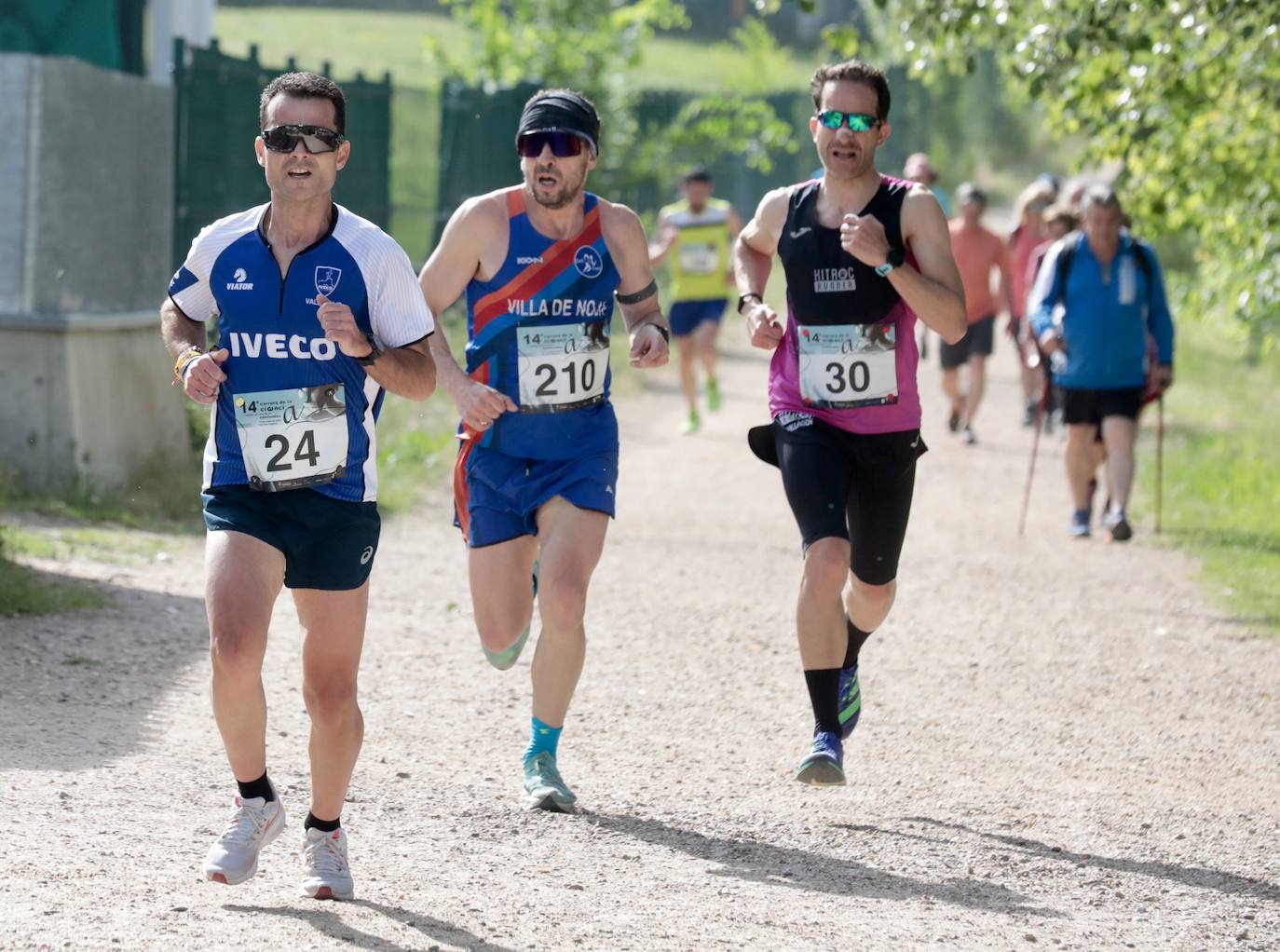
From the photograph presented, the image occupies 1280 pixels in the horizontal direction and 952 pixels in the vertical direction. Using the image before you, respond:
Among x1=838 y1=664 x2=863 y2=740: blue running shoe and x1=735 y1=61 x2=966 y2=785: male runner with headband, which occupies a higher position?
x1=735 y1=61 x2=966 y2=785: male runner with headband

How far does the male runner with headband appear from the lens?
6391 mm

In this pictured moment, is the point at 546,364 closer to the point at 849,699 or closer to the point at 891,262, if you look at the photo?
the point at 891,262

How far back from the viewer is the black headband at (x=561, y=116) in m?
6.16

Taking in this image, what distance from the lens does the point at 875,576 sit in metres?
6.73

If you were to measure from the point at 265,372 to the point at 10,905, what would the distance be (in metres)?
1.36

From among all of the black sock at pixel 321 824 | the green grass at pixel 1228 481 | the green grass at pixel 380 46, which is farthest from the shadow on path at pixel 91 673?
the green grass at pixel 380 46

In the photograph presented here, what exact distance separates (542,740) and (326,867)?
1.32 metres

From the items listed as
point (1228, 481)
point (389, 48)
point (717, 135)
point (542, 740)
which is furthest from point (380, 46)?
point (542, 740)

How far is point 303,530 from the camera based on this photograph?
16.6ft

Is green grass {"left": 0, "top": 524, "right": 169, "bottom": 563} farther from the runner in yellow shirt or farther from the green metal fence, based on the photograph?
the runner in yellow shirt

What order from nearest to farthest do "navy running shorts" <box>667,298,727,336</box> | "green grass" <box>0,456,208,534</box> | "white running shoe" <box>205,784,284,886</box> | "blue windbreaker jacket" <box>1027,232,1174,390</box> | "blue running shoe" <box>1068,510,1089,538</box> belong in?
"white running shoe" <box>205,784,284,886</box>
"green grass" <box>0,456,208,534</box>
"blue windbreaker jacket" <box>1027,232,1174,390</box>
"blue running shoe" <box>1068,510,1089,538</box>
"navy running shorts" <box>667,298,727,336</box>

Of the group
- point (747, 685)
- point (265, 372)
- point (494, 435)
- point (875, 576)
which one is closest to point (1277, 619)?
point (747, 685)

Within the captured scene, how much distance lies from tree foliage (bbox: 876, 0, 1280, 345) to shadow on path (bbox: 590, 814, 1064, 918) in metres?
4.40

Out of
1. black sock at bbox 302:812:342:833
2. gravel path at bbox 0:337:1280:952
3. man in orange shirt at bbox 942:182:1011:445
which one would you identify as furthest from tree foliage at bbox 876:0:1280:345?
black sock at bbox 302:812:342:833
